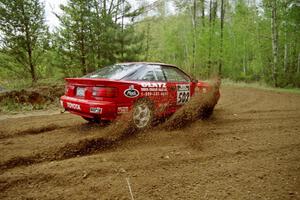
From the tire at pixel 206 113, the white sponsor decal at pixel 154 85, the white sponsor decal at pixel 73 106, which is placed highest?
the white sponsor decal at pixel 154 85

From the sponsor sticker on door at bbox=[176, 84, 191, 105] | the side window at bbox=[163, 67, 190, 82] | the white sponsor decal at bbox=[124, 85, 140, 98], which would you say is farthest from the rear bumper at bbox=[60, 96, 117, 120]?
the sponsor sticker on door at bbox=[176, 84, 191, 105]

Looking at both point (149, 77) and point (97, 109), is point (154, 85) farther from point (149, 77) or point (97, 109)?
point (97, 109)

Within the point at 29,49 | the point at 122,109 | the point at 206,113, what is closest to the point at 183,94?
the point at 206,113

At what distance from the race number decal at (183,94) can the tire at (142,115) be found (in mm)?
1054

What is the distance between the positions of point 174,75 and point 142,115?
5.30ft

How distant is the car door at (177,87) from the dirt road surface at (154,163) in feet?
2.81

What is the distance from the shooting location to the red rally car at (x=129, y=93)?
457 cm

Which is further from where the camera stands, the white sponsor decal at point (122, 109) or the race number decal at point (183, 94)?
the race number decal at point (183, 94)

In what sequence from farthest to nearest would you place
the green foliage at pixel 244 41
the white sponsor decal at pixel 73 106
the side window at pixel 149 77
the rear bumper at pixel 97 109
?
the green foliage at pixel 244 41
the side window at pixel 149 77
the white sponsor decal at pixel 73 106
the rear bumper at pixel 97 109

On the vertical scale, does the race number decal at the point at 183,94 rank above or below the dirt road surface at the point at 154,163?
above

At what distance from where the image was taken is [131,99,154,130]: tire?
4926mm

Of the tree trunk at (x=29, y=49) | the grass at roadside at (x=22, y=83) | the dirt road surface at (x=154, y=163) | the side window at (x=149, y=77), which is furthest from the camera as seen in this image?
the grass at roadside at (x=22, y=83)

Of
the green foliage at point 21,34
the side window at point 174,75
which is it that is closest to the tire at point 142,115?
the side window at point 174,75

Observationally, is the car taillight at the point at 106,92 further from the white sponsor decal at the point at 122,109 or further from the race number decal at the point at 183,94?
the race number decal at the point at 183,94
